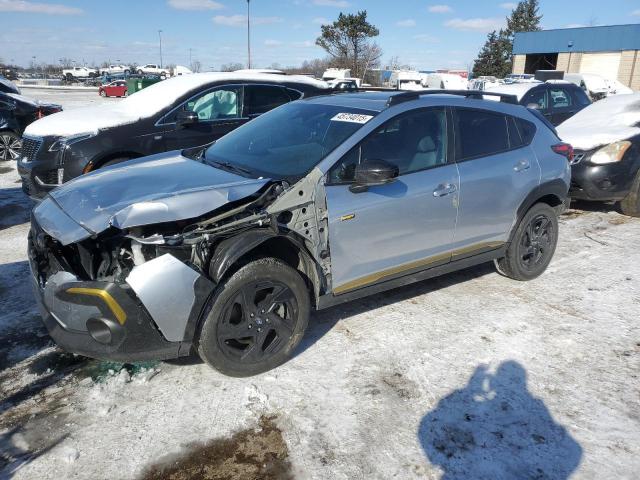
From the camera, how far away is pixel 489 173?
4.18 m

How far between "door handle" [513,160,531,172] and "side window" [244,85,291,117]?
13.0ft

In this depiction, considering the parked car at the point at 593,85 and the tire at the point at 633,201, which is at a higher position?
the parked car at the point at 593,85

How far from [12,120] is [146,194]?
32.7ft

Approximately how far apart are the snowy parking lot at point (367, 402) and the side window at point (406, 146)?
124cm

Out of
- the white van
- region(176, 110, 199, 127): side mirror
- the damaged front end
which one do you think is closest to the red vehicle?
the white van

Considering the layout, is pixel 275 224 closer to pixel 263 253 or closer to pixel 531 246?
pixel 263 253

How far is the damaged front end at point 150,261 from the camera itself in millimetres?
2781

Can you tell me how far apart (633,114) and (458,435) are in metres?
6.57

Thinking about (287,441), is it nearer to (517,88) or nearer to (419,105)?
(419,105)

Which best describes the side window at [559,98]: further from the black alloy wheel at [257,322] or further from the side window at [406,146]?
the black alloy wheel at [257,322]

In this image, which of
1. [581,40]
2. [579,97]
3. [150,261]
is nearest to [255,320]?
[150,261]

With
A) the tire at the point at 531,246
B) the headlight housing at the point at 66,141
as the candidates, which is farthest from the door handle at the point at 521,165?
the headlight housing at the point at 66,141

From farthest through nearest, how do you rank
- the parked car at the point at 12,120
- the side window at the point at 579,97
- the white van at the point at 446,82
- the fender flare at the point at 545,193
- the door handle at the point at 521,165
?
the white van at the point at 446,82 → the parked car at the point at 12,120 → the side window at the point at 579,97 → the fender flare at the point at 545,193 → the door handle at the point at 521,165

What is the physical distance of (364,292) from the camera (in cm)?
369
